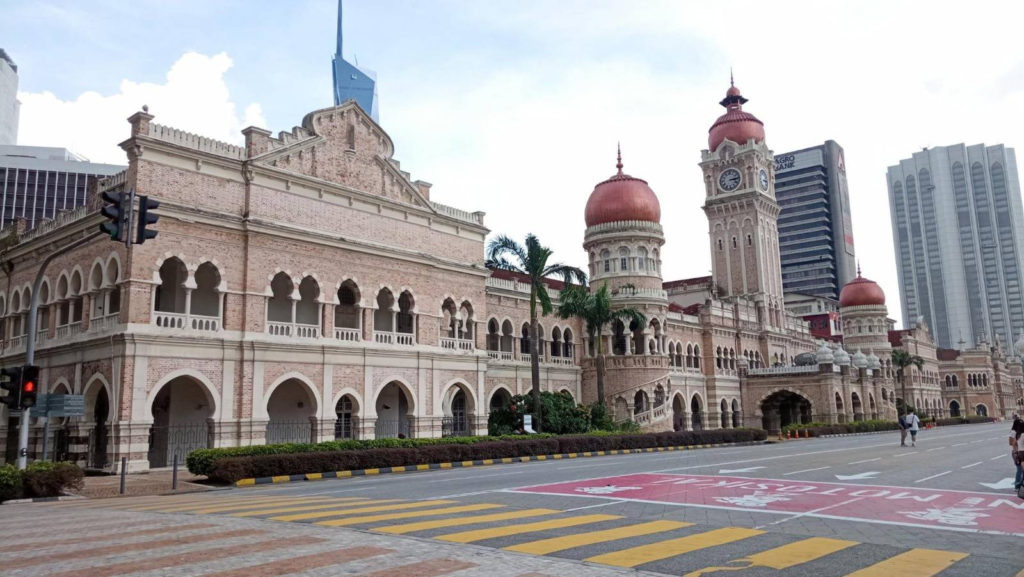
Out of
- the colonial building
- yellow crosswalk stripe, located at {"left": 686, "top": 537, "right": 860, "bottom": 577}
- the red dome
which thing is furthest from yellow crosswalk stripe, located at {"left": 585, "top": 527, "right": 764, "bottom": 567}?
the red dome

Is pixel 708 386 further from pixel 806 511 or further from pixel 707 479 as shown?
pixel 806 511

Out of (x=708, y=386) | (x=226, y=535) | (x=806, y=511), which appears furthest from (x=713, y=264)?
(x=226, y=535)

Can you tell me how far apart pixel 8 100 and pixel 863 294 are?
96.5m

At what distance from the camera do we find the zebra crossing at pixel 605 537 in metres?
7.75

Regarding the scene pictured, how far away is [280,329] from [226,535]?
1814 cm

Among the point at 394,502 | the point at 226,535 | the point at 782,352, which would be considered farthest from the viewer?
the point at 782,352

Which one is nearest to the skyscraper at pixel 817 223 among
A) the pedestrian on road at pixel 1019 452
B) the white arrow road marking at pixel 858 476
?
the white arrow road marking at pixel 858 476

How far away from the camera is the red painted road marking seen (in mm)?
11043

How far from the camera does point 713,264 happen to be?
65.3 m

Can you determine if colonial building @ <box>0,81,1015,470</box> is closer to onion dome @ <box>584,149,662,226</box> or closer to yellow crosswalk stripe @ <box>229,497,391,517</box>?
onion dome @ <box>584,149,662,226</box>

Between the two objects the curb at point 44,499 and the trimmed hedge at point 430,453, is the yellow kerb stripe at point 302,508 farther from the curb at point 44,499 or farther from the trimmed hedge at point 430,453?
the trimmed hedge at point 430,453

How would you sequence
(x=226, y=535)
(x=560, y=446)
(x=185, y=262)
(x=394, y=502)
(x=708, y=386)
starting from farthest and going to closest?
(x=708, y=386) → (x=560, y=446) → (x=185, y=262) → (x=394, y=502) → (x=226, y=535)

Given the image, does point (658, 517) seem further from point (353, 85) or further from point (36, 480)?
point (353, 85)

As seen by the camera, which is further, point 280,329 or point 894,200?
point 894,200
